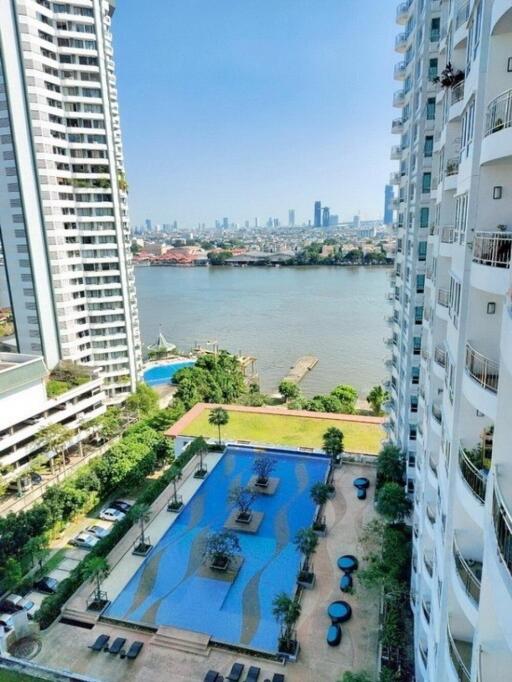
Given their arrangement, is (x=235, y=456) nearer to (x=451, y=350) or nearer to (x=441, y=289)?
(x=441, y=289)

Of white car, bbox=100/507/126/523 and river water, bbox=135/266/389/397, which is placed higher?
river water, bbox=135/266/389/397

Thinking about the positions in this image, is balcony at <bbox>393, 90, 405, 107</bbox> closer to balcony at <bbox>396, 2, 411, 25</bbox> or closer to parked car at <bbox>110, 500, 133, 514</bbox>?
balcony at <bbox>396, 2, 411, 25</bbox>

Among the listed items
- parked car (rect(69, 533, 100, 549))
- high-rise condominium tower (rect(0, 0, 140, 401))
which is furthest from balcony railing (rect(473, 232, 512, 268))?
high-rise condominium tower (rect(0, 0, 140, 401))

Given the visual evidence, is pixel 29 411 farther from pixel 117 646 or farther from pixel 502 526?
pixel 502 526

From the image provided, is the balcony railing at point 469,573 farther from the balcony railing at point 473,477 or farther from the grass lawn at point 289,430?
the grass lawn at point 289,430

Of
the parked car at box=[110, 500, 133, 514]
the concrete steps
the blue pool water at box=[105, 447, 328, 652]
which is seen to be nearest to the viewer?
the concrete steps

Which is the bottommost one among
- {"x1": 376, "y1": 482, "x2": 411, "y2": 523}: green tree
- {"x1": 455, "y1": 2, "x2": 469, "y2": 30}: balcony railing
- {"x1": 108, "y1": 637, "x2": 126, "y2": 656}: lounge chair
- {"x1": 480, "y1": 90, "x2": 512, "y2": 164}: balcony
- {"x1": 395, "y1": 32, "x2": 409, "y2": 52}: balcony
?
{"x1": 108, "y1": 637, "x2": 126, "y2": 656}: lounge chair

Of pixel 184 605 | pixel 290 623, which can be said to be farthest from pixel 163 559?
pixel 290 623
